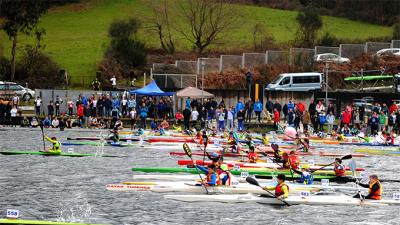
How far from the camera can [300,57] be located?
78375 millimetres

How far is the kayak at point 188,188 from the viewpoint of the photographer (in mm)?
32406

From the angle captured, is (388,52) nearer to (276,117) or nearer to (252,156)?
(276,117)

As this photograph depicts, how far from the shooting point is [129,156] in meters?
46.6

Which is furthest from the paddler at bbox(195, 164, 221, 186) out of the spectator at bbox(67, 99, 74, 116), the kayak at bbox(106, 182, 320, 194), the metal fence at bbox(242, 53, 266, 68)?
the metal fence at bbox(242, 53, 266, 68)

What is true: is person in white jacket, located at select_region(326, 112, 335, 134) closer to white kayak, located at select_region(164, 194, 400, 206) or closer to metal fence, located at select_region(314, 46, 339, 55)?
metal fence, located at select_region(314, 46, 339, 55)

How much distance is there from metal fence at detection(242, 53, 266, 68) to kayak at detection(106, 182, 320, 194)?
43.4 meters

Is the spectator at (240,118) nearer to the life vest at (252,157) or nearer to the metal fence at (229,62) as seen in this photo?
the metal fence at (229,62)

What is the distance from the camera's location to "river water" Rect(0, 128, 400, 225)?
28859 millimetres

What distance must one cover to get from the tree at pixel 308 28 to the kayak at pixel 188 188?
5512 centimetres

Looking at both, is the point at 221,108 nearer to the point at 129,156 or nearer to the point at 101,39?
the point at 129,156

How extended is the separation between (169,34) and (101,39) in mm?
10708

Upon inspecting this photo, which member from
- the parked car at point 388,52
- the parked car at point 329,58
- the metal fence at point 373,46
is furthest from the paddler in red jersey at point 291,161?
the metal fence at point 373,46

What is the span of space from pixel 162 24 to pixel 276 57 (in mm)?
17262

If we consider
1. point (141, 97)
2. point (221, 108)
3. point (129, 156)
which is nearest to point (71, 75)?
point (141, 97)
